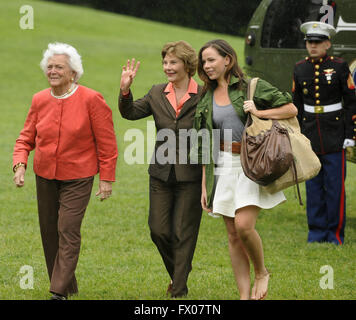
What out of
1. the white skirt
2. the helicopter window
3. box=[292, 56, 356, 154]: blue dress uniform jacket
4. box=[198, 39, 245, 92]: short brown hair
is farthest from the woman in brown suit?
the helicopter window

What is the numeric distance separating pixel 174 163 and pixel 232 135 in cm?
60

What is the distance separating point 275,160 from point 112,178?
1.19 m

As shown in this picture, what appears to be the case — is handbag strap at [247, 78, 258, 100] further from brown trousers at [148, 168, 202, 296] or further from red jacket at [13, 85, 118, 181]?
red jacket at [13, 85, 118, 181]

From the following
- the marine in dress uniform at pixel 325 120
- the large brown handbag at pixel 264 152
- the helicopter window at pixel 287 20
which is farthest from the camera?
the helicopter window at pixel 287 20

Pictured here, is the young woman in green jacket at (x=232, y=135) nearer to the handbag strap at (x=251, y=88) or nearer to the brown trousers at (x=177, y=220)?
the handbag strap at (x=251, y=88)

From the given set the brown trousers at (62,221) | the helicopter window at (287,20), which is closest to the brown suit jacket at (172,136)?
the brown trousers at (62,221)

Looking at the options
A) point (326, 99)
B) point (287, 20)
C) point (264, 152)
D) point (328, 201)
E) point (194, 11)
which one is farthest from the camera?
point (194, 11)

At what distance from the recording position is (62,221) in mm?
5387

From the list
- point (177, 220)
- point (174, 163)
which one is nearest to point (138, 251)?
point (177, 220)

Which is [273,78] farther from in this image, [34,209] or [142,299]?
[142,299]

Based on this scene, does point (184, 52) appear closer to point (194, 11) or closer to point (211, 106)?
point (211, 106)

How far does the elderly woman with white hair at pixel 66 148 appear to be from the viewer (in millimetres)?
5352

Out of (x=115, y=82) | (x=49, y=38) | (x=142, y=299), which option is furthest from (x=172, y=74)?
(x=49, y=38)

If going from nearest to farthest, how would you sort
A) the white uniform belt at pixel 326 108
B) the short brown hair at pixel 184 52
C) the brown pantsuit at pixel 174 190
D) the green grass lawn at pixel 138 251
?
the short brown hair at pixel 184 52 → the brown pantsuit at pixel 174 190 → the green grass lawn at pixel 138 251 → the white uniform belt at pixel 326 108
